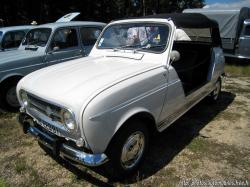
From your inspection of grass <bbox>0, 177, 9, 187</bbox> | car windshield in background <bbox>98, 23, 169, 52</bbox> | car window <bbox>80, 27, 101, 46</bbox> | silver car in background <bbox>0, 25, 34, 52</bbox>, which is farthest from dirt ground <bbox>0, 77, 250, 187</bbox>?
silver car in background <bbox>0, 25, 34, 52</bbox>

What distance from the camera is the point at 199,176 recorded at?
3455 mm

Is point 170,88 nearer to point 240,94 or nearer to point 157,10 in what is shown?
point 240,94

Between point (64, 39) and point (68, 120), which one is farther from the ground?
point (64, 39)

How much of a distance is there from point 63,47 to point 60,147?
13.0ft

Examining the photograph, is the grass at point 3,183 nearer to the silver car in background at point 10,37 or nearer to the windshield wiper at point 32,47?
the windshield wiper at point 32,47

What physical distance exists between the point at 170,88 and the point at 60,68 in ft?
5.26

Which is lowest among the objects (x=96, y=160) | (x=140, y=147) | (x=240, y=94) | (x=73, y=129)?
(x=240, y=94)

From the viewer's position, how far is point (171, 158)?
386 cm

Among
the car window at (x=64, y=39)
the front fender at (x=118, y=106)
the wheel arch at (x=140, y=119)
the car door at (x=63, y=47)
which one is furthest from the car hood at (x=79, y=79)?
the car window at (x=64, y=39)

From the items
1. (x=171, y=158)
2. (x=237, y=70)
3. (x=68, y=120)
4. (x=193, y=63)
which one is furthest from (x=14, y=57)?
(x=237, y=70)

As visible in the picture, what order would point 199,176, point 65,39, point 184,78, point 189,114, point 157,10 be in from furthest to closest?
Answer: point 157,10 → point 65,39 → point 189,114 → point 184,78 → point 199,176

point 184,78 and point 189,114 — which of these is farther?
point 189,114

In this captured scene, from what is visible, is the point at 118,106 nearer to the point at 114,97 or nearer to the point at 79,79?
the point at 114,97

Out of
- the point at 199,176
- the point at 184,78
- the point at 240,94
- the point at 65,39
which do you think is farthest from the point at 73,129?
the point at 240,94
